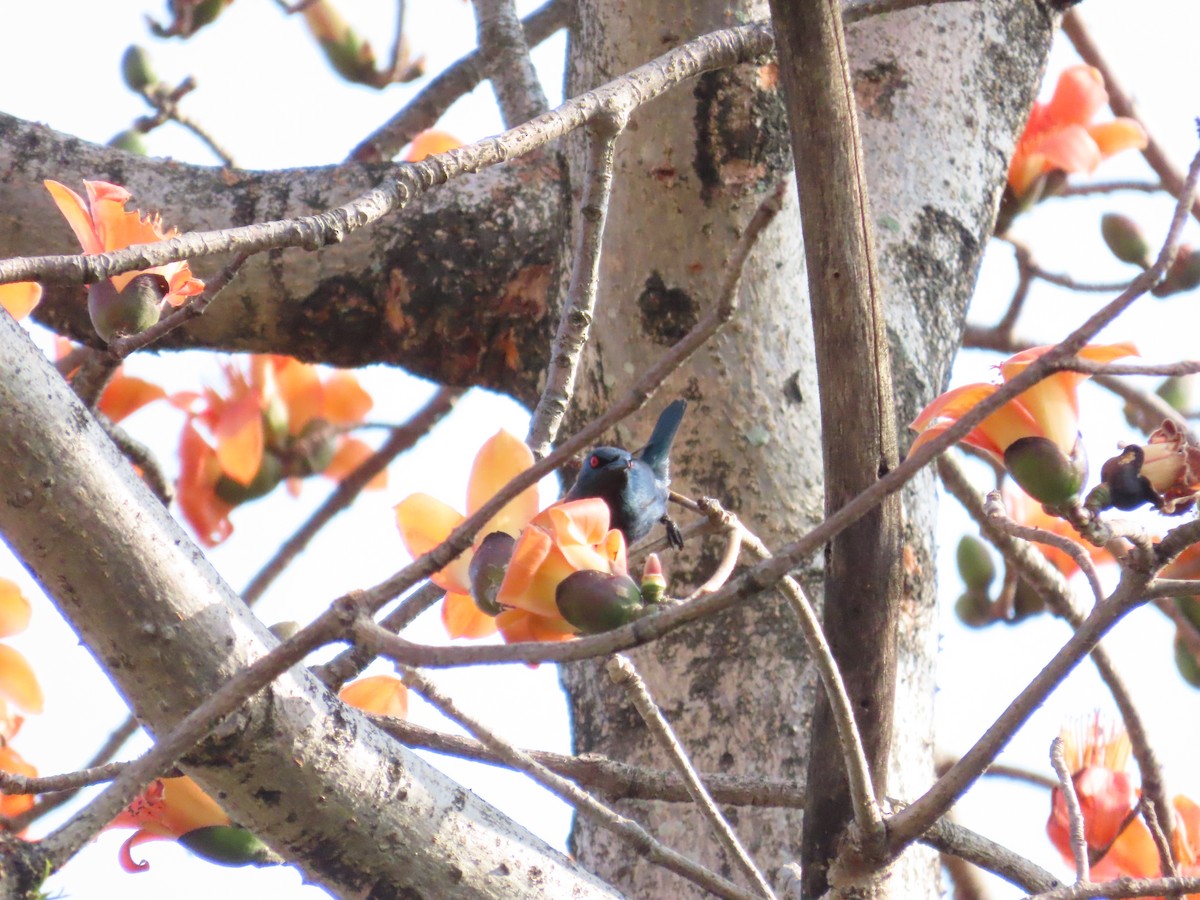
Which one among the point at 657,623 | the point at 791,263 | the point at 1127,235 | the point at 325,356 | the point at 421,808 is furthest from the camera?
the point at 1127,235

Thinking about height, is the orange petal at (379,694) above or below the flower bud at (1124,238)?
below

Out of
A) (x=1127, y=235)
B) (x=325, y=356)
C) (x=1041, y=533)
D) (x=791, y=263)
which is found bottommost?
(x=1041, y=533)

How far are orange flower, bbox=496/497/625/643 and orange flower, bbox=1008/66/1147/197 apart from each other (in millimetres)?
1477

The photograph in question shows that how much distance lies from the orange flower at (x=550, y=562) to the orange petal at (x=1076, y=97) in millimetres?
1568

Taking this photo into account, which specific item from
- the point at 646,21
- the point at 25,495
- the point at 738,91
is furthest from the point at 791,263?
the point at 25,495

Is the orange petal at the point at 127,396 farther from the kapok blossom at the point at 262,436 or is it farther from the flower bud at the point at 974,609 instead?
the flower bud at the point at 974,609

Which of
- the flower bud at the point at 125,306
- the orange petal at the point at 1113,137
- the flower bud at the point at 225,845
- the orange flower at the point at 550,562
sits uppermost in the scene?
the orange petal at the point at 1113,137

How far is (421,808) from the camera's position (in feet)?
2.97

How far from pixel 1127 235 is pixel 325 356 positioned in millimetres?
1529

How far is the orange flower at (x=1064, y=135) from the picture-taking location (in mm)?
2123

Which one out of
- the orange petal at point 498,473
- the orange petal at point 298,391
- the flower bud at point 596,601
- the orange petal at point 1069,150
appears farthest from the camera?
the orange petal at point 298,391

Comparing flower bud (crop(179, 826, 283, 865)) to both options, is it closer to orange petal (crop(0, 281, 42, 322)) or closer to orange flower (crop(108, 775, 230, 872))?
orange flower (crop(108, 775, 230, 872))

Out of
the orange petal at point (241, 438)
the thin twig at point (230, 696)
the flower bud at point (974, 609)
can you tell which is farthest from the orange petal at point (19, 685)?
the flower bud at point (974, 609)

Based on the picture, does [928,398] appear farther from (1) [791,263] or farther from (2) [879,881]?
(2) [879,881]
